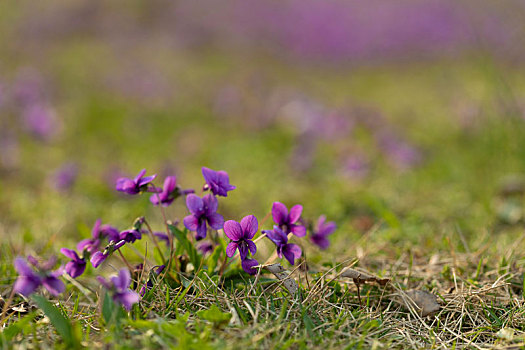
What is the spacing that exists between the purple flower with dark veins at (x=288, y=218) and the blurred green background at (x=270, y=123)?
75cm

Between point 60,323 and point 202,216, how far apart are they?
0.60 m

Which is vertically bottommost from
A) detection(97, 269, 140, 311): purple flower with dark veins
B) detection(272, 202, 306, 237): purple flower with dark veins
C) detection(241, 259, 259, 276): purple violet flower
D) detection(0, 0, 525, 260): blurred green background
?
detection(0, 0, 525, 260): blurred green background

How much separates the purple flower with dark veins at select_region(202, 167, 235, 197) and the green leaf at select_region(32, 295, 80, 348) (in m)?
0.67

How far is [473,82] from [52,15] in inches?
399

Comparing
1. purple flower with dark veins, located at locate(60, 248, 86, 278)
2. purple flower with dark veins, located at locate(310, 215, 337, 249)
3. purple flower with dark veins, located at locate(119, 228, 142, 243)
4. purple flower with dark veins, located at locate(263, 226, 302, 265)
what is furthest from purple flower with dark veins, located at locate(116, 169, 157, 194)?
purple flower with dark veins, located at locate(310, 215, 337, 249)

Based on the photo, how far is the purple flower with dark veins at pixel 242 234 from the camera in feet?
5.58

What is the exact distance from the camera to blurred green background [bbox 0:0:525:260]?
10.9 ft

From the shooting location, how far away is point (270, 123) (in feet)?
20.0

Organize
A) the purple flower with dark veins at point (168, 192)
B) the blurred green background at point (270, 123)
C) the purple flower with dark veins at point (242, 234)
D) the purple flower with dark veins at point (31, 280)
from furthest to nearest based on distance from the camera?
the blurred green background at point (270, 123) → the purple flower with dark veins at point (168, 192) → the purple flower with dark veins at point (242, 234) → the purple flower with dark veins at point (31, 280)

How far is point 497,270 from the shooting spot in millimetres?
2156

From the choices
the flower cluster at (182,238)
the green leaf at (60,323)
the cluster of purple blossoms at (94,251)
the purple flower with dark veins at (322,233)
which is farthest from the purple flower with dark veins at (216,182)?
the green leaf at (60,323)

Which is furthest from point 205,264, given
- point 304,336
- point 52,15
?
point 52,15

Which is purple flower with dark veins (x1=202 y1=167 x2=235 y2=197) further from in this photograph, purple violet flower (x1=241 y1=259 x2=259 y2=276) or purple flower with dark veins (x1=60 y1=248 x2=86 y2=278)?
purple flower with dark veins (x1=60 y1=248 x2=86 y2=278)

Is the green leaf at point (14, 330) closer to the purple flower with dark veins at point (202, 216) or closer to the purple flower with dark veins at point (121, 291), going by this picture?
the purple flower with dark veins at point (121, 291)
